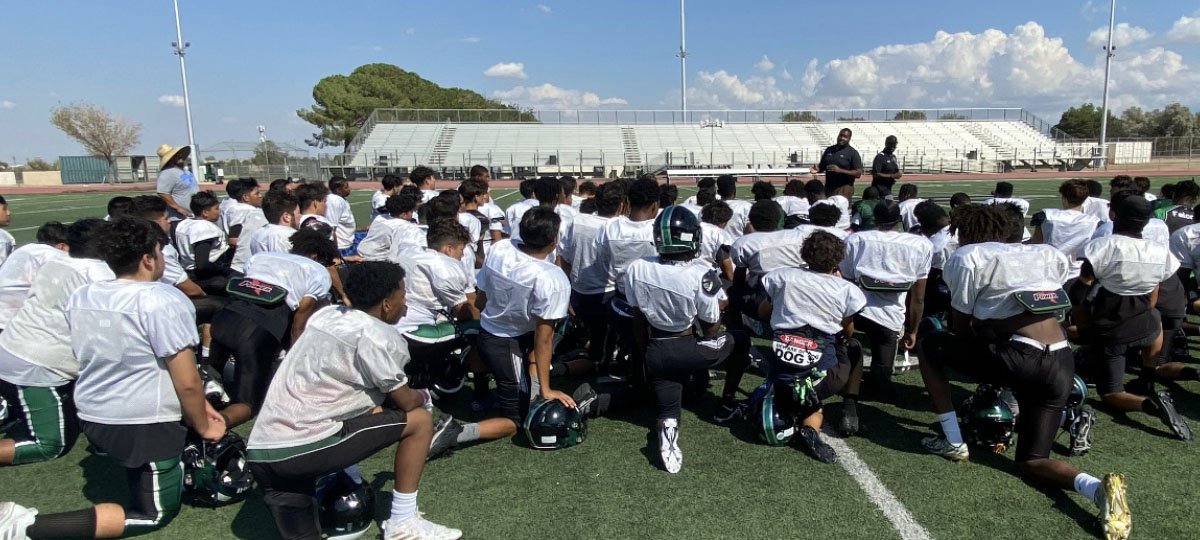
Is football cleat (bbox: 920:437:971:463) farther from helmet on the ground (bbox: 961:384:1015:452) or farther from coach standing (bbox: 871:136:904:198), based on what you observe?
coach standing (bbox: 871:136:904:198)

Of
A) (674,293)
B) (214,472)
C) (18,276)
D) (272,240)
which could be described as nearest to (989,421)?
(674,293)

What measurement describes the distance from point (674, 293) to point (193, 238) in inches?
190

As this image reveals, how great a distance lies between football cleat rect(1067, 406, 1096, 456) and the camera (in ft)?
13.2

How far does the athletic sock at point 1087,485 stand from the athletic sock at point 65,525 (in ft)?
15.9

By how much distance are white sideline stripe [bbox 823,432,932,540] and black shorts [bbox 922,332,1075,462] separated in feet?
2.68

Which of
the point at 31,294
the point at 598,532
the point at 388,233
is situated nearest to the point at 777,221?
the point at 598,532

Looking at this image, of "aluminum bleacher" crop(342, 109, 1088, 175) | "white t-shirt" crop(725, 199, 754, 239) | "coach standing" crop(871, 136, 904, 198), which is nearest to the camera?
"white t-shirt" crop(725, 199, 754, 239)

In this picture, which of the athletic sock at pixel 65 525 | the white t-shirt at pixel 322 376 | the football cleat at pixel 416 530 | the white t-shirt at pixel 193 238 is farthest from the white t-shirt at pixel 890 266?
the white t-shirt at pixel 193 238

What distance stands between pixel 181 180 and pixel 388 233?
378 centimetres

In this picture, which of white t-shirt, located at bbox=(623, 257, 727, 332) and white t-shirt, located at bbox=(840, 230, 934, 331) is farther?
white t-shirt, located at bbox=(840, 230, 934, 331)

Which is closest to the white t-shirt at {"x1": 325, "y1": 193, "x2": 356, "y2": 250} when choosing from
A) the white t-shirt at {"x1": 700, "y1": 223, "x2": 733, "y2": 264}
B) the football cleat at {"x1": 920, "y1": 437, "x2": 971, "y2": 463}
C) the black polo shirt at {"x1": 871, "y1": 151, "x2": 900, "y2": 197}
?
the white t-shirt at {"x1": 700, "y1": 223, "x2": 733, "y2": 264}

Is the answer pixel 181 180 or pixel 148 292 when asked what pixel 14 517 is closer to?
pixel 148 292

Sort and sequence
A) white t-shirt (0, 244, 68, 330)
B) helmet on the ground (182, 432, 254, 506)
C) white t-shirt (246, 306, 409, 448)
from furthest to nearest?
white t-shirt (0, 244, 68, 330) < helmet on the ground (182, 432, 254, 506) < white t-shirt (246, 306, 409, 448)

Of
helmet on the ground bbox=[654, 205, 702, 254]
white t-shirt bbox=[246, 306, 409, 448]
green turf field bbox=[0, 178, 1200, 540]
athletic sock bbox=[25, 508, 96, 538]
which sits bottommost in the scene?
green turf field bbox=[0, 178, 1200, 540]
